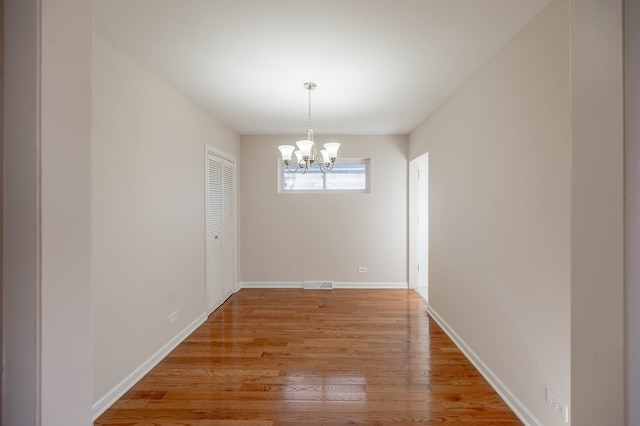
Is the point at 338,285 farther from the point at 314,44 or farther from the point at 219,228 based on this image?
the point at 314,44

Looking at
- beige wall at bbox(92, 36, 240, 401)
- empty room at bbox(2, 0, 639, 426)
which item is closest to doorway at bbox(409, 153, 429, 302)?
empty room at bbox(2, 0, 639, 426)

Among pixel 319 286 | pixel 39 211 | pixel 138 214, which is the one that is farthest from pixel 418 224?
pixel 39 211

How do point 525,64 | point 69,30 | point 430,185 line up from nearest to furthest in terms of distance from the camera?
point 69,30, point 525,64, point 430,185

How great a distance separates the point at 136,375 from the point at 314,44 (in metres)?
2.88

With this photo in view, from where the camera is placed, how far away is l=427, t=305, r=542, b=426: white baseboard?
1.86 metres

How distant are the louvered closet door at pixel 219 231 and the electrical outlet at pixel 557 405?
11.0ft

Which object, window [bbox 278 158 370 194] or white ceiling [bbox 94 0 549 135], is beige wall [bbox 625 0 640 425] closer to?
white ceiling [bbox 94 0 549 135]

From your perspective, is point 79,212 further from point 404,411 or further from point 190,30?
point 404,411

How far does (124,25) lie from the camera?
6.20 ft

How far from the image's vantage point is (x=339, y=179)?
500 centimetres

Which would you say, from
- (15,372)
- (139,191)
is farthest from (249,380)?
(15,372)

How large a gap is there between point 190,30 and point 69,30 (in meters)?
1.47

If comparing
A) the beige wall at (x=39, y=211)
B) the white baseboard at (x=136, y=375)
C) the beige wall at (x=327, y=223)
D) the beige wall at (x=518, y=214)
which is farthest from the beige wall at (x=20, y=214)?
the beige wall at (x=327, y=223)

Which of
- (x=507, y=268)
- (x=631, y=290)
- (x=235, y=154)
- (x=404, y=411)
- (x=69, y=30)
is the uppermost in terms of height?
(x=235, y=154)
